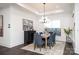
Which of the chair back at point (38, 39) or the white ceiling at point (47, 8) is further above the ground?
the white ceiling at point (47, 8)

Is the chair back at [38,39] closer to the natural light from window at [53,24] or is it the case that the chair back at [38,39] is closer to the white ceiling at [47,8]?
the natural light from window at [53,24]

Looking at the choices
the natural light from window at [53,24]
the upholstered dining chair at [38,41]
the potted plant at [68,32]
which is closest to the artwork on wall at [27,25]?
the upholstered dining chair at [38,41]

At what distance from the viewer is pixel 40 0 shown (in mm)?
2664

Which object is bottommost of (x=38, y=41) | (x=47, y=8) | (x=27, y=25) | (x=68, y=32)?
(x=38, y=41)

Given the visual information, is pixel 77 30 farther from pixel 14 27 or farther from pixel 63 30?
pixel 14 27

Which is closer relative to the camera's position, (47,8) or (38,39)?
(47,8)

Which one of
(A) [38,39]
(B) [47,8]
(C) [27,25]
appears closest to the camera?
(B) [47,8]

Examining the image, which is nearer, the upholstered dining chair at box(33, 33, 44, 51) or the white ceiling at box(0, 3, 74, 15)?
the white ceiling at box(0, 3, 74, 15)

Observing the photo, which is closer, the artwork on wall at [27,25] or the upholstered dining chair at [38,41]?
the artwork on wall at [27,25]

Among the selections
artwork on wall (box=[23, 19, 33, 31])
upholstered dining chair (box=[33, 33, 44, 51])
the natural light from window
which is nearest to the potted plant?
the natural light from window

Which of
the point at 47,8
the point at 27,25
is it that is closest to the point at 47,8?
the point at 47,8

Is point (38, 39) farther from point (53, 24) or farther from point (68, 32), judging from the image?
point (68, 32)

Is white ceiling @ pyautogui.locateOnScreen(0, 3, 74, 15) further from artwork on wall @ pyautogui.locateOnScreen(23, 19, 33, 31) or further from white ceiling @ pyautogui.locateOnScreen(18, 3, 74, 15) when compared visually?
artwork on wall @ pyautogui.locateOnScreen(23, 19, 33, 31)
